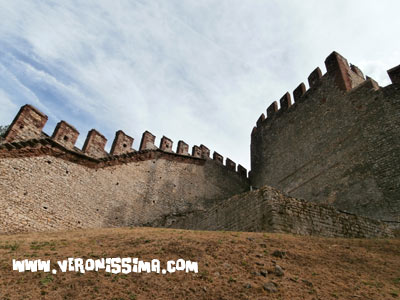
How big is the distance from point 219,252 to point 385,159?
887cm

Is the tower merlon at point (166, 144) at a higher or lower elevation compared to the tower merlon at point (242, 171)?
lower

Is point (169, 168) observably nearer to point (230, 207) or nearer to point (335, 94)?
Answer: point (230, 207)

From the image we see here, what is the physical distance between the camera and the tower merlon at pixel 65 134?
12.7 m

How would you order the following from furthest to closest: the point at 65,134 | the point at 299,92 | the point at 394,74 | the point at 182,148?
the point at 299,92, the point at 182,148, the point at 65,134, the point at 394,74

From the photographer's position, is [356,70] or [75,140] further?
[356,70]

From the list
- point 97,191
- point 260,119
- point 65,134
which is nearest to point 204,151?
point 260,119

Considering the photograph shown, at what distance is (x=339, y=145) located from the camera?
13547mm

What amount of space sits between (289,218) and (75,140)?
33.3ft

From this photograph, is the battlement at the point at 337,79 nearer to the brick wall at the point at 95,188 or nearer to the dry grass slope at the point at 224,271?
the brick wall at the point at 95,188

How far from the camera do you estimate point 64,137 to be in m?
13.0

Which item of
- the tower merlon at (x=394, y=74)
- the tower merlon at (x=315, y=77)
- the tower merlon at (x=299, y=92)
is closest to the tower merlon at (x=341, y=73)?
the tower merlon at (x=315, y=77)

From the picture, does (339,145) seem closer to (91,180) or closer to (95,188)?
(95,188)

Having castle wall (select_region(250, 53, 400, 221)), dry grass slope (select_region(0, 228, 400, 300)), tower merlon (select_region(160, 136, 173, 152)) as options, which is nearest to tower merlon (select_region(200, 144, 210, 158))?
tower merlon (select_region(160, 136, 173, 152))

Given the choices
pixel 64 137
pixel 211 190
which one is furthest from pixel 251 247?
pixel 211 190
